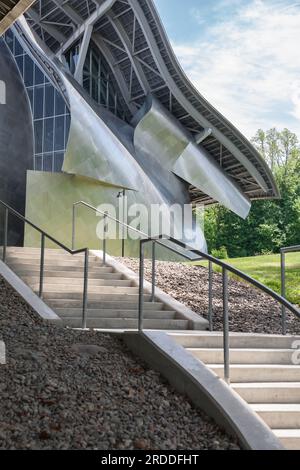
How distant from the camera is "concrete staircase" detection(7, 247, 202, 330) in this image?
25.3 ft

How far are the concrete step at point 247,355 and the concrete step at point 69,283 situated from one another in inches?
140

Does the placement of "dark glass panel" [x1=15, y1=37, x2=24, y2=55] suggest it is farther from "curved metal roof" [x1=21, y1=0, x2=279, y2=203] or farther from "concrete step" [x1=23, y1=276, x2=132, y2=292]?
"concrete step" [x1=23, y1=276, x2=132, y2=292]

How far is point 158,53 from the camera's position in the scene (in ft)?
86.2

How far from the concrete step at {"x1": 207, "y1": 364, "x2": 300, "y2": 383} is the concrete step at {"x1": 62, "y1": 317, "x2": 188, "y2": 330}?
2145 mm

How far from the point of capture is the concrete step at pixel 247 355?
5.77 meters

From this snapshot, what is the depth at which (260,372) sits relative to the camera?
5.53 metres

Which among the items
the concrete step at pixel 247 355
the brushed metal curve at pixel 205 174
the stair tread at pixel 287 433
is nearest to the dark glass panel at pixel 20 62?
the brushed metal curve at pixel 205 174

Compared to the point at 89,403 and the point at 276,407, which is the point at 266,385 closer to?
the point at 276,407

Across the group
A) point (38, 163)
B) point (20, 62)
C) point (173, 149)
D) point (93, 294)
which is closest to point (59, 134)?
point (38, 163)

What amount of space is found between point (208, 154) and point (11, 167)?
40.8 feet

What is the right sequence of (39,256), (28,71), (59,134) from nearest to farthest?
1. (39,256)
2. (59,134)
3. (28,71)

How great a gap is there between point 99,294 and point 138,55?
836 inches

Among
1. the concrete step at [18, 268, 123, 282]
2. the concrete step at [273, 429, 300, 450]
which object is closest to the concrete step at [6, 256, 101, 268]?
the concrete step at [18, 268, 123, 282]
